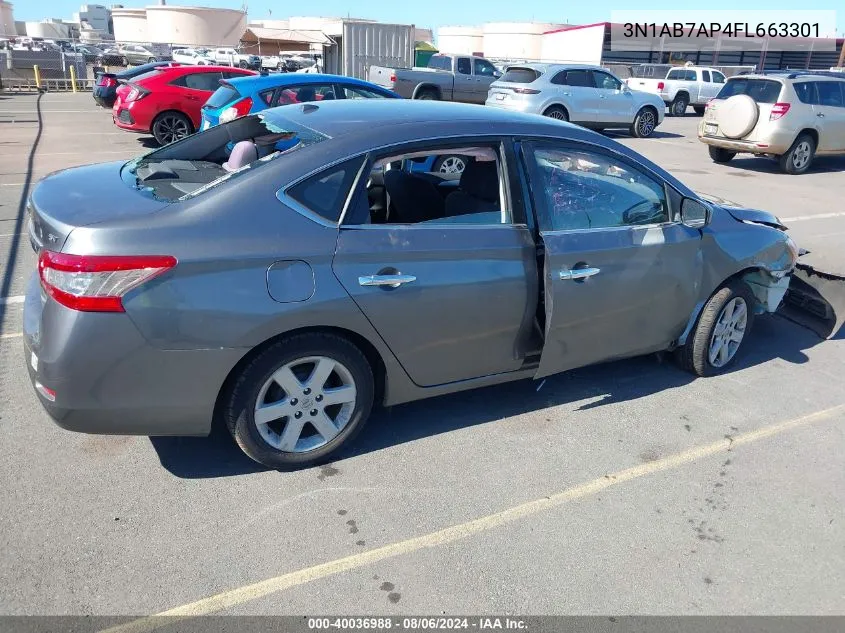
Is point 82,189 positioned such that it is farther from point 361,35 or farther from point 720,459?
point 361,35

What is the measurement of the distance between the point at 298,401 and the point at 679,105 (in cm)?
2610

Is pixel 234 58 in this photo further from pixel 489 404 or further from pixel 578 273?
pixel 578 273

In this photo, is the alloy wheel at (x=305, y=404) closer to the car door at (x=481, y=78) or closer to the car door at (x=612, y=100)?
the car door at (x=612, y=100)

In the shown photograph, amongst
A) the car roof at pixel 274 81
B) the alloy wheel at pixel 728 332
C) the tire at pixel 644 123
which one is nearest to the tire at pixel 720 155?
the tire at pixel 644 123

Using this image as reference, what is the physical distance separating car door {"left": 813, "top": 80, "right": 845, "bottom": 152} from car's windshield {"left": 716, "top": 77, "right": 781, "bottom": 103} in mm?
811

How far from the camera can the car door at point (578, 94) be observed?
653 inches

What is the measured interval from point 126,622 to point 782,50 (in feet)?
175

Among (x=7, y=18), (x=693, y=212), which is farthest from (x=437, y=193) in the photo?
(x=7, y=18)

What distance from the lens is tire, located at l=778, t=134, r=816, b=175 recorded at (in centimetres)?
1292

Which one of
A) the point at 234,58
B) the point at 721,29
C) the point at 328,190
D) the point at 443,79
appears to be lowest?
the point at 328,190

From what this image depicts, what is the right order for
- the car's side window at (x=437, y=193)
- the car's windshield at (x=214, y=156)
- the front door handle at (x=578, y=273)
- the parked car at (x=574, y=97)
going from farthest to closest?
1. the parked car at (x=574, y=97)
2. the front door handle at (x=578, y=273)
3. the car's side window at (x=437, y=193)
4. the car's windshield at (x=214, y=156)

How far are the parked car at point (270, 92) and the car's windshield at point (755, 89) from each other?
7.15m

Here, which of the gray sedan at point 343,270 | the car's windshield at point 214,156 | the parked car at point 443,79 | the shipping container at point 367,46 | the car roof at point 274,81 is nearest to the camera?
the gray sedan at point 343,270

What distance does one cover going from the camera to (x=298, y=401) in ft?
10.6
